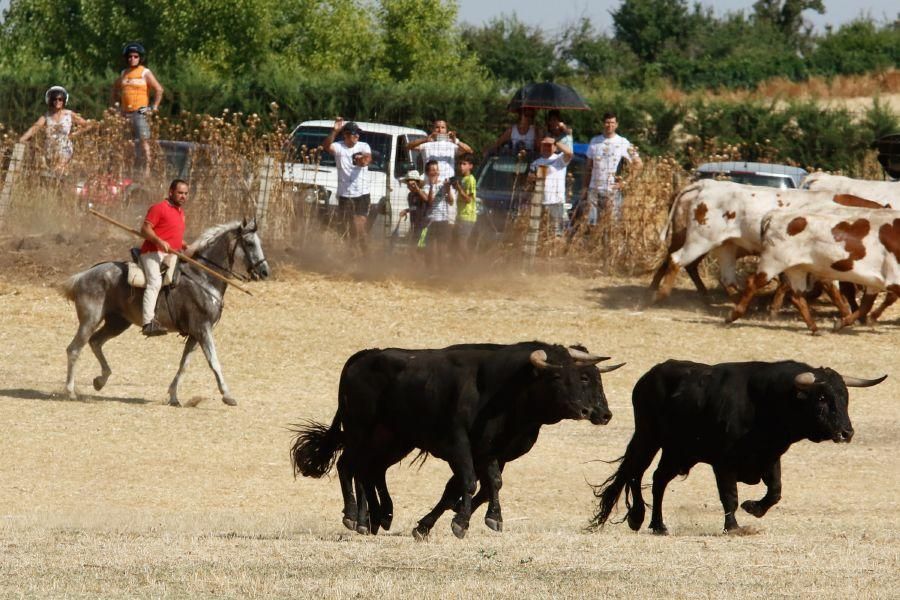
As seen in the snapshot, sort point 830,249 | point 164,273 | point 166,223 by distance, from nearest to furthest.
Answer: point 166,223
point 164,273
point 830,249

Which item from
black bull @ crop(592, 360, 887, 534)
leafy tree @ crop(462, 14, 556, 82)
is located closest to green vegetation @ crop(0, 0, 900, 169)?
leafy tree @ crop(462, 14, 556, 82)

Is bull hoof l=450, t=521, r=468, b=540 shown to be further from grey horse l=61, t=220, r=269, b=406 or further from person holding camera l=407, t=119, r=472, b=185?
person holding camera l=407, t=119, r=472, b=185

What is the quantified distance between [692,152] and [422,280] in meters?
6.77

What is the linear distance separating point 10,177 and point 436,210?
6233mm

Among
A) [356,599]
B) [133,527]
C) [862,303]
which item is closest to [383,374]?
[133,527]

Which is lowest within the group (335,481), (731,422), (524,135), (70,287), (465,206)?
(335,481)

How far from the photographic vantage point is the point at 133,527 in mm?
10250

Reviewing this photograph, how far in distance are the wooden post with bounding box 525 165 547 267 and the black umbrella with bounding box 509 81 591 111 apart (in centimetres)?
161

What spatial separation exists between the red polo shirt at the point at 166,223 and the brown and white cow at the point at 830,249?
7855 millimetres

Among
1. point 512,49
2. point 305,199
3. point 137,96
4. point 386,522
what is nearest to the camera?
point 386,522

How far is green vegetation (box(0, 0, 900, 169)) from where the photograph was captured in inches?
1147

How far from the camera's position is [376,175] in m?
23.3

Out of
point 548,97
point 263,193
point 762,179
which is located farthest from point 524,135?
point 762,179

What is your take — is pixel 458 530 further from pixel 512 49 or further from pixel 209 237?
pixel 512 49
